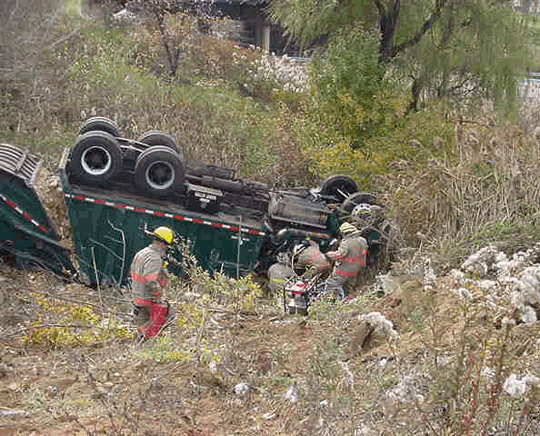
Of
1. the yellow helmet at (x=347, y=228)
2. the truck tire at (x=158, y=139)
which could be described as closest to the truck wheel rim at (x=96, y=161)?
the truck tire at (x=158, y=139)

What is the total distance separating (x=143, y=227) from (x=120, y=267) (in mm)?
817

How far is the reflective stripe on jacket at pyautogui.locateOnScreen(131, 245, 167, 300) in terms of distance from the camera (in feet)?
26.8

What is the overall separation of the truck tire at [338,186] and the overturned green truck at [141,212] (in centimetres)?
72

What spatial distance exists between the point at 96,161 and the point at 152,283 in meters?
3.54

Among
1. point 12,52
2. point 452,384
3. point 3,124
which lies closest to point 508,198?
point 452,384

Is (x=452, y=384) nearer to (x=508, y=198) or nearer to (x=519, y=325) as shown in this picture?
(x=519, y=325)

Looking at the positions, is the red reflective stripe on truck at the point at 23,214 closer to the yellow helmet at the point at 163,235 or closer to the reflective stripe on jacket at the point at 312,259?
the yellow helmet at the point at 163,235

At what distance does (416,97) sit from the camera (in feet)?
57.0

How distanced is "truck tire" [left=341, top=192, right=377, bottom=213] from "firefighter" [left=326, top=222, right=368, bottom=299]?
0.70 meters

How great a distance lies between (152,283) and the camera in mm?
8172

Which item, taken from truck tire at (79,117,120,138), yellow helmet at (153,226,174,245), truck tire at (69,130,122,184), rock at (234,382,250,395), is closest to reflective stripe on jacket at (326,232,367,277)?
truck tire at (69,130,122,184)

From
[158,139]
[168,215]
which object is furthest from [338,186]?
[168,215]

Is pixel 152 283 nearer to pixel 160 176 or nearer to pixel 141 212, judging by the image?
pixel 141 212

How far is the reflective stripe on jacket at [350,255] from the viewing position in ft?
37.3
